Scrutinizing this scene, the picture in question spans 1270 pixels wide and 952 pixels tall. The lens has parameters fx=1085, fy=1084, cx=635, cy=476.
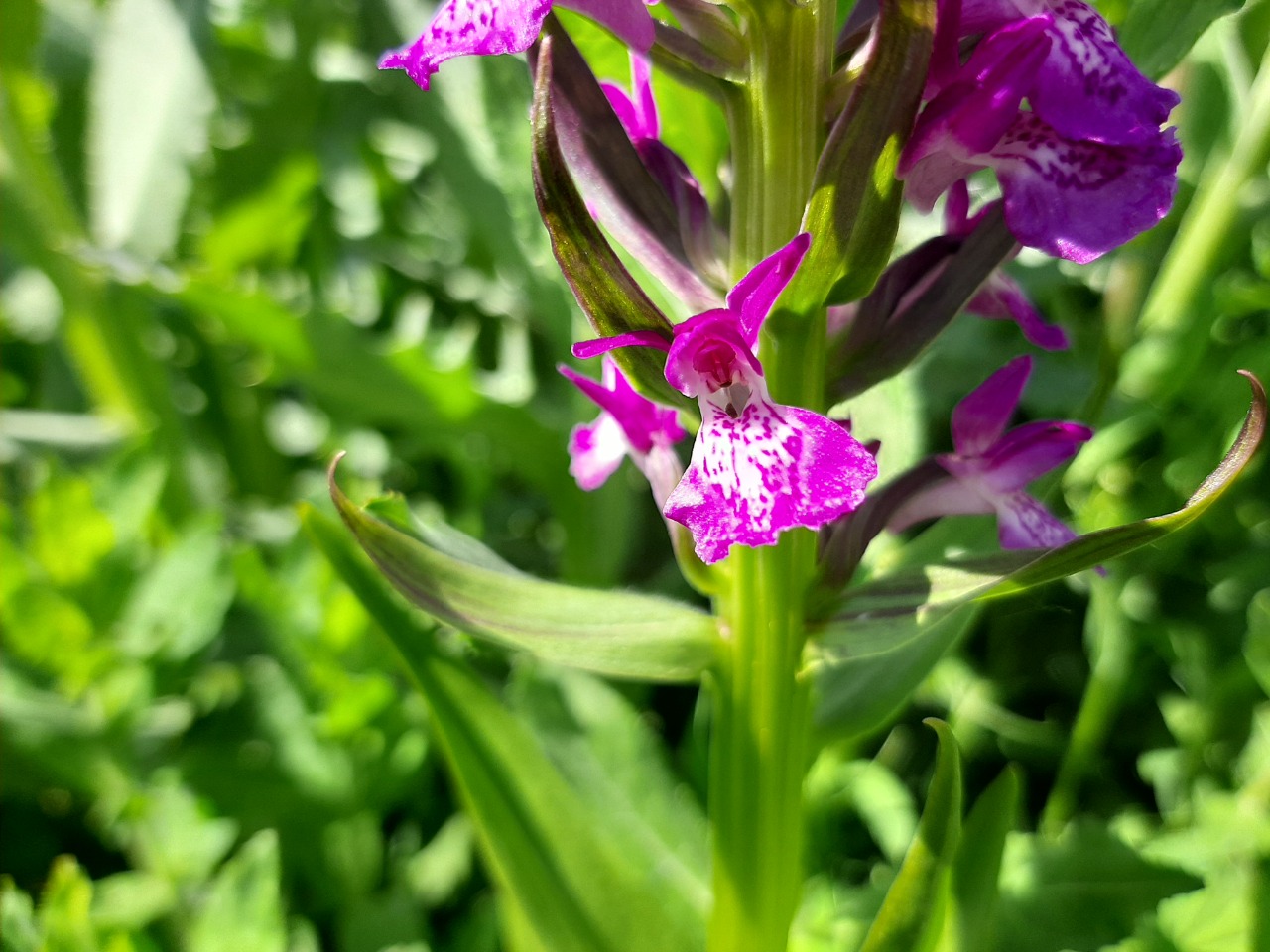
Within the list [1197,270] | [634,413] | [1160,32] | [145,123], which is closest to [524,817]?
[634,413]

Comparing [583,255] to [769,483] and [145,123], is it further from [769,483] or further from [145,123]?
[145,123]

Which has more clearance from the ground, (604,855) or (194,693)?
(194,693)

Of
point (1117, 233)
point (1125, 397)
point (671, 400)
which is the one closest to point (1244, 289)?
point (1125, 397)

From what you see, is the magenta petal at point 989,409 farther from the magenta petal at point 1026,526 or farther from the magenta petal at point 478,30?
the magenta petal at point 478,30

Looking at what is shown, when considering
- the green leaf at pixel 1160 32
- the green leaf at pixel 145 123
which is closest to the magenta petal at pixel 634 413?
the green leaf at pixel 1160 32

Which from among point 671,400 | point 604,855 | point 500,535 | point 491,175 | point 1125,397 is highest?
point 491,175

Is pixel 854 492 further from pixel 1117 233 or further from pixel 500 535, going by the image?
pixel 500 535
